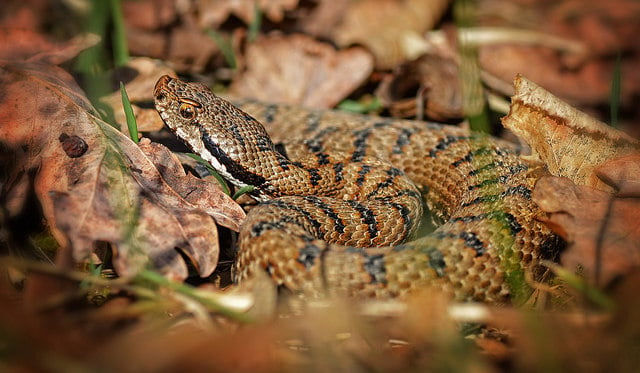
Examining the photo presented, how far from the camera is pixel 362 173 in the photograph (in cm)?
503

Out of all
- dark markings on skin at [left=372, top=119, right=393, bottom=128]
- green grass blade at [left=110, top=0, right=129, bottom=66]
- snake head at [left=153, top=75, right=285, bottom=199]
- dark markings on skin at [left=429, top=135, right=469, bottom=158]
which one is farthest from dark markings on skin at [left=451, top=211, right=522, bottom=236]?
green grass blade at [left=110, top=0, right=129, bottom=66]

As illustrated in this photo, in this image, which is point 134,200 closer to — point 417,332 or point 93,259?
point 93,259

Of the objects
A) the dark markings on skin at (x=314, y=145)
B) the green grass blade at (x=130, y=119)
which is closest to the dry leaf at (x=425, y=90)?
the dark markings on skin at (x=314, y=145)

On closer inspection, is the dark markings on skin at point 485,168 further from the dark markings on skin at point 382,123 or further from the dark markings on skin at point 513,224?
the dark markings on skin at point 382,123

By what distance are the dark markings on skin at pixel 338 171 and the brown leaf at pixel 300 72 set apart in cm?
145

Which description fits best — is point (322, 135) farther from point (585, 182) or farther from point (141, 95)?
point (585, 182)

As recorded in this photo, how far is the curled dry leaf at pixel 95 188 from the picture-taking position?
3.38 metres

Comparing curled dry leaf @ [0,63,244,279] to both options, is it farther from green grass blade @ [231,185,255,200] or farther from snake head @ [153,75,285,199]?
snake head @ [153,75,285,199]

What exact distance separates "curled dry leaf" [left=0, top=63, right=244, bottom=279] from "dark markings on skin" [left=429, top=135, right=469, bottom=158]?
83.1 inches

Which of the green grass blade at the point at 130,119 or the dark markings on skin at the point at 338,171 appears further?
the dark markings on skin at the point at 338,171

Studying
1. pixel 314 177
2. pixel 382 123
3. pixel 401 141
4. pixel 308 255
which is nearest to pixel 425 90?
pixel 382 123

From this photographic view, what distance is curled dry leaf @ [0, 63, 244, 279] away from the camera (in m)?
3.38

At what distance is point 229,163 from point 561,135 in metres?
2.45

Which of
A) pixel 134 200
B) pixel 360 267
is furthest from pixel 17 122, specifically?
pixel 360 267
